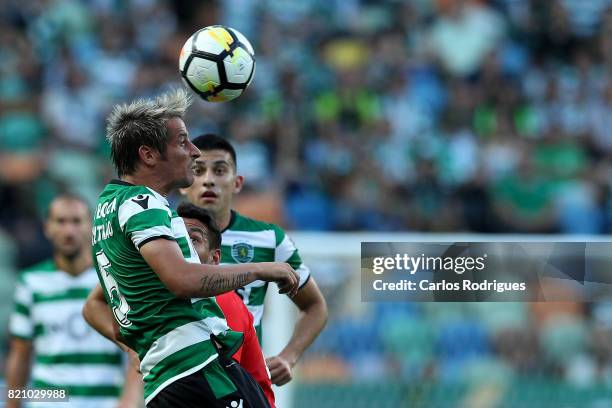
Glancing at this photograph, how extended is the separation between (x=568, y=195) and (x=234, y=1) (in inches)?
192

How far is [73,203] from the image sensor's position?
771cm

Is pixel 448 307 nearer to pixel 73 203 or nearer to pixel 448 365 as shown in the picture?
pixel 448 365

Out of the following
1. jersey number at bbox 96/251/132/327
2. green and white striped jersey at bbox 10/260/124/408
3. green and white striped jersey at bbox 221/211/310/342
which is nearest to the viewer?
jersey number at bbox 96/251/132/327

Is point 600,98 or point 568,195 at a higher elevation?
point 600,98

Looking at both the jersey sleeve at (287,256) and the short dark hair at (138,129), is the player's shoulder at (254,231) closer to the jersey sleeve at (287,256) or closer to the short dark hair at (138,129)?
the jersey sleeve at (287,256)

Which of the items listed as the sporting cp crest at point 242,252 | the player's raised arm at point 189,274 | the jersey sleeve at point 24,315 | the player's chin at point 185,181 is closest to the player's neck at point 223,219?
the sporting cp crest at point 242,252

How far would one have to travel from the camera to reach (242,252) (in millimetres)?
6215

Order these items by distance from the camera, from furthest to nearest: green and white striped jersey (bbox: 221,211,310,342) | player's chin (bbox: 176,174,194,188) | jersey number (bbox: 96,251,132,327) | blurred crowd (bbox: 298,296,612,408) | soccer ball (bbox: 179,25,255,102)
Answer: blurred crowd (bbox: 298,296,612,408) → green and white striped jersey (bbox: 221,211,310,342) → soccer ball (bbox: 179,25,255,102) → player's chin (bbox: 176,174,194,188) → jersey number (bbox: 96,251,132,327)

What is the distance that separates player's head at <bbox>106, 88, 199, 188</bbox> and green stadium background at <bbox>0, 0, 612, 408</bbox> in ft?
15.0

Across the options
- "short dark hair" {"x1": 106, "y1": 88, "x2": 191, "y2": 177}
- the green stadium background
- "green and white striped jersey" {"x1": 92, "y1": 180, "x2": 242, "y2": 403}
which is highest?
the green stadium background

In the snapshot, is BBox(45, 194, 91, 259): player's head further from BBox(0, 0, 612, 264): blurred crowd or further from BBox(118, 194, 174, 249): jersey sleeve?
BBox(0, 0, 612, 264): blurred crowd

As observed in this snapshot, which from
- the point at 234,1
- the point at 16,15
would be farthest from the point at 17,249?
the point at 234,1

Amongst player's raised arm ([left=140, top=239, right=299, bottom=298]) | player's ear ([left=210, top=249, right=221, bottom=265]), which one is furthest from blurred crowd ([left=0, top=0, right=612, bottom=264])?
player's raised arm ([left=140, top=239, right=299, bottom=298])

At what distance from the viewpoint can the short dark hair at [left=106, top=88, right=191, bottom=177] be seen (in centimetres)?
481
